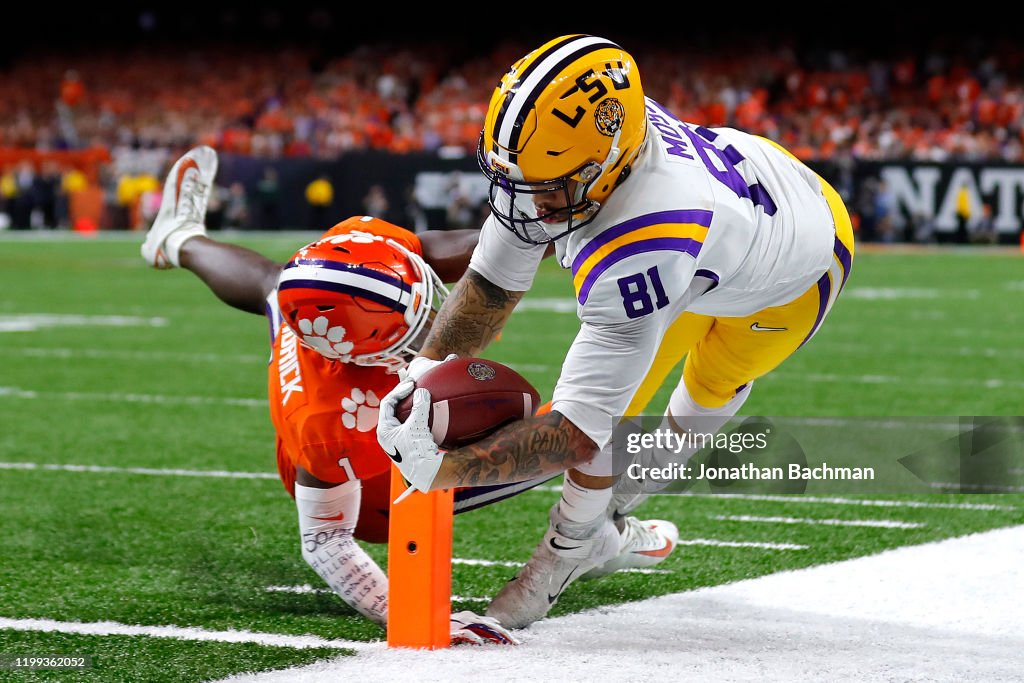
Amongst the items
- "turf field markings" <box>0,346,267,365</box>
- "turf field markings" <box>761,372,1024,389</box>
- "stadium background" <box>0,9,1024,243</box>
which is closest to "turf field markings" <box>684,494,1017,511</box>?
"turf field markings" <box>761,372,1024,389</box>

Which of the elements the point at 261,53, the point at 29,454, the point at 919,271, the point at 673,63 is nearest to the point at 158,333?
the point at 29,454

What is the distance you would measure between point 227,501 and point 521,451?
2242mm

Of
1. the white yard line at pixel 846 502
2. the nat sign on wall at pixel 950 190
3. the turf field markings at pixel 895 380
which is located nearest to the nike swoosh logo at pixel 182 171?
the white yard line at pixel 846 502

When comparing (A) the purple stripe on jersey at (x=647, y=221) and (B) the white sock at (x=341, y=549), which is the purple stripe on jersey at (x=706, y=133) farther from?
(B) the white sock at (x=341, y=549)

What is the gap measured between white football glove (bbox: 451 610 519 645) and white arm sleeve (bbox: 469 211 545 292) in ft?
2.67

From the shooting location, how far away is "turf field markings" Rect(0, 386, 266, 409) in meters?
6.92

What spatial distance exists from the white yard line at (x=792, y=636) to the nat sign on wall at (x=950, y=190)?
729 inches

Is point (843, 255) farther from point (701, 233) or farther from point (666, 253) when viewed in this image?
point (666, 253)

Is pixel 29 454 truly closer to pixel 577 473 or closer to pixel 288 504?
pixel 288 504

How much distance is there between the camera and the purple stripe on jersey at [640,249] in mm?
2762

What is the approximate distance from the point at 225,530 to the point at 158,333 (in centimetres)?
569

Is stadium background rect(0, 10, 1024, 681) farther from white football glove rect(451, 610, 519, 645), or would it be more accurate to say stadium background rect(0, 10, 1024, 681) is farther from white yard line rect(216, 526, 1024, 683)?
white football glove rect(451, 610, 519, 645)

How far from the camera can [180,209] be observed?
16.7 ft

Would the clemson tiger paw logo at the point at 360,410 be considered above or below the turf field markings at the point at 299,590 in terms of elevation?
above
